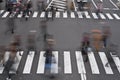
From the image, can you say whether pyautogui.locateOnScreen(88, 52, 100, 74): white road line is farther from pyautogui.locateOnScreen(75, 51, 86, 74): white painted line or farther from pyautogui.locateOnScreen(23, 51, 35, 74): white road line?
pyautogui.locateOnScreen(23, 51, 35, 74): white road line

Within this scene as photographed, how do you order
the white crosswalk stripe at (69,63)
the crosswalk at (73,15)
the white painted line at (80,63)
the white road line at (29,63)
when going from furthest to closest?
the crosswalk at (73,15), the white road line at (29,63), the white painted line at (80,63), the white crosswalk stripe at (69,63)

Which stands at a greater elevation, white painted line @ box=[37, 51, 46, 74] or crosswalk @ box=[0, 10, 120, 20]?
white painted line @ box=[37, 51, 46, 74]

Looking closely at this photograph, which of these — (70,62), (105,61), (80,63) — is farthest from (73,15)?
(80,63)

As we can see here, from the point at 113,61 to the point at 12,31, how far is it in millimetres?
12401

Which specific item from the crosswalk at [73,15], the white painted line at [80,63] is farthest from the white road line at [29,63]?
the crosswalk at [73,15]

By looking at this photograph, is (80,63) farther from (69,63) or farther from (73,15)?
(73,15)

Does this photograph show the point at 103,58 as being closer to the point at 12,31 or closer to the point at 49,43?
the point at 49,43

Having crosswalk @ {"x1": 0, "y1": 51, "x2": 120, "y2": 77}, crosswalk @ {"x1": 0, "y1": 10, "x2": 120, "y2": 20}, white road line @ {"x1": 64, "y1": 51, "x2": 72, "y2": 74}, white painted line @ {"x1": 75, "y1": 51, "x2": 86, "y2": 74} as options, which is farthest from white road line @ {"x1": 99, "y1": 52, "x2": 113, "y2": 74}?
crosswalk @ {"x1": 0, "y1": 10, "x2": 120, "y2": 20}

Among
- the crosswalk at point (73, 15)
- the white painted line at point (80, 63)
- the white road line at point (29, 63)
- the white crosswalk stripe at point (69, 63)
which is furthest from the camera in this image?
the crosswalk at point (73, 15)

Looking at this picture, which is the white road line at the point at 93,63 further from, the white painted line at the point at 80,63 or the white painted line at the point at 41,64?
the white painted line at the point at 41,64

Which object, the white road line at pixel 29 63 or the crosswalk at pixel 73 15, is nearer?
the white road line at pixel 29 63

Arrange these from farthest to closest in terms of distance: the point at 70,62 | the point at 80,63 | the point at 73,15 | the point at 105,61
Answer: the point at 73,15 → the point at 105,61 → the point at 70,62 → the point at 80,63

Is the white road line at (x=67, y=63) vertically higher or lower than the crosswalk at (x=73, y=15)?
higher

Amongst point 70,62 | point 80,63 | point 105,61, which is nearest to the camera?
point 80,63
